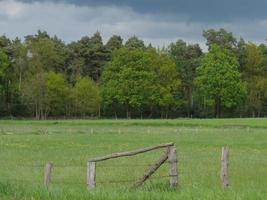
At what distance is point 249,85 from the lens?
128 m

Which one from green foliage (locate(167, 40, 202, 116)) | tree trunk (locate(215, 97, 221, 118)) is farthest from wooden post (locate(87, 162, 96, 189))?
green foliage (locate(167, 40, 202, 116))

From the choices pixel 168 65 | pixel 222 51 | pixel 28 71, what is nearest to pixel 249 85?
pixel 222 51

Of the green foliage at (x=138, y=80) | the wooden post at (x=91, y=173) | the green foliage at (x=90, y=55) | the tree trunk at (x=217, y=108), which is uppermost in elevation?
the green foliage at (x=90, y=55)

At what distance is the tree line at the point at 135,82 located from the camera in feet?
384

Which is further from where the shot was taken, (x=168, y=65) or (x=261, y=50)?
(x=261, y=50)

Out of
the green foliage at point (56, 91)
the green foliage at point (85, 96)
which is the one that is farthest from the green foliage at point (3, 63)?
the green foliage at point (85, 96)

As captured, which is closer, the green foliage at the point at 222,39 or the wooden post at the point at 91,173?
the wooden post at the point at 91,173

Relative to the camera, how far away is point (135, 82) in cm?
11906

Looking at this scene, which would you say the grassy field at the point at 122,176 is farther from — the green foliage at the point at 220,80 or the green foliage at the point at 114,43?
the green foliage at the point at 114,43

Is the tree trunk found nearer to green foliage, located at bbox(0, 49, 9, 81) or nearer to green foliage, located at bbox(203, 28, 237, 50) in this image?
green foliage, located at bbox(203, 28, 237, 50)

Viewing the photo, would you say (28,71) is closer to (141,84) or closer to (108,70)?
(108,70)

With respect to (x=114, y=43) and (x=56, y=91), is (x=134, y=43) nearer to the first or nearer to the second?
(x=114, y=43)

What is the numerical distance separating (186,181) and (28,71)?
347 feet

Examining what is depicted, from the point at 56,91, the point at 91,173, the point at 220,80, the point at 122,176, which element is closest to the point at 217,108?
the point at 220,80
